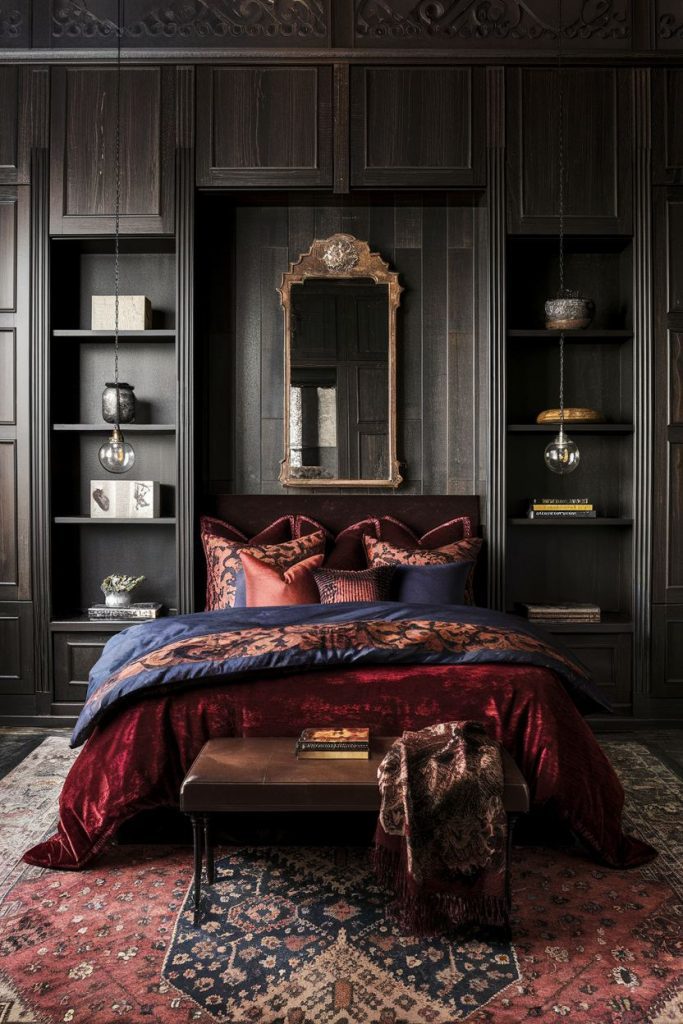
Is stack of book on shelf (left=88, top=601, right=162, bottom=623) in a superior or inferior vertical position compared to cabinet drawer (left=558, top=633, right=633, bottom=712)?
superior

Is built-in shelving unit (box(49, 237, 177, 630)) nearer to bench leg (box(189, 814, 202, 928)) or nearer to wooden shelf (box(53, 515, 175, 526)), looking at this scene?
wooden shelf (box(53, 515, 175, 526))

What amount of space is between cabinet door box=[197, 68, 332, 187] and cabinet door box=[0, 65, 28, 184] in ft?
2.90

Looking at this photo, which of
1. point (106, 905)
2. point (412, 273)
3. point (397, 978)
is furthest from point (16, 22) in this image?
point (397, 978)

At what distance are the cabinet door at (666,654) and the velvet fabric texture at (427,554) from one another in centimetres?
95

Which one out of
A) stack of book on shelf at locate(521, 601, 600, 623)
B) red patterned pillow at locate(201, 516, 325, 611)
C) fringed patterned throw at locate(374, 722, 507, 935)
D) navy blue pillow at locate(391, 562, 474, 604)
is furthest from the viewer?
stack of book on shelf at locate(521, 601, 600, 623)

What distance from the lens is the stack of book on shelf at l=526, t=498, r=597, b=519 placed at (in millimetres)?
4293

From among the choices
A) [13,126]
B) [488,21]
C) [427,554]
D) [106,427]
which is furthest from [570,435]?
[13,126]

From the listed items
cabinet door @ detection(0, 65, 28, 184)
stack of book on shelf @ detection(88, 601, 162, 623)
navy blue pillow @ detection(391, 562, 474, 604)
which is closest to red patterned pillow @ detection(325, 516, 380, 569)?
navy blue pillow @ detection(391, 562, 474, 604)

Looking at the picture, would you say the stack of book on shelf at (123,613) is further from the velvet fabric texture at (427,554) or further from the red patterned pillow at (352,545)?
the velvet fabric texture at (427,554)

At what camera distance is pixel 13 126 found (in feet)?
13.9

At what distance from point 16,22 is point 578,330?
10.6ft

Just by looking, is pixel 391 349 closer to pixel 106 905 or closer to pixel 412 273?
pixel 412 273

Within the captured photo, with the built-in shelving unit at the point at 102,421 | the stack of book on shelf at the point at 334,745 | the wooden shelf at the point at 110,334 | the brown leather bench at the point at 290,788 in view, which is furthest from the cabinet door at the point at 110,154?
the brown leather bench at the point at 290,788

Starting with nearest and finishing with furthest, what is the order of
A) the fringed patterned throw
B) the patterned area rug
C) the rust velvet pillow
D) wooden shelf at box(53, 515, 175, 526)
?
the patterned area rug → the fringed patterned throw → the rust velvet pillow → wooden shelf at box(53, 515, 175, 526)
